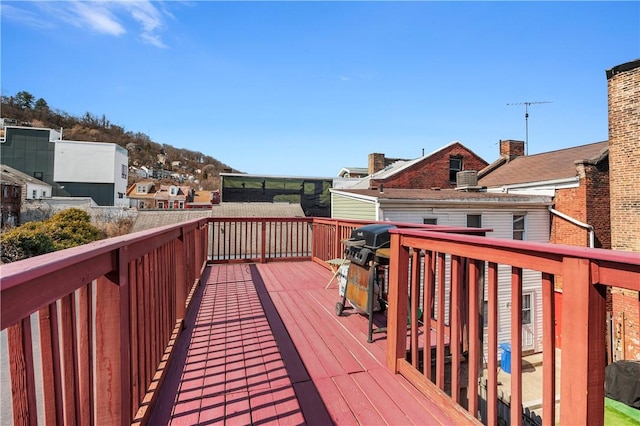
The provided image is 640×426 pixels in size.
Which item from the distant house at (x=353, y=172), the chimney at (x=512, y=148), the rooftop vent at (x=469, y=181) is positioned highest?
the distant house at (x=353, y=172)

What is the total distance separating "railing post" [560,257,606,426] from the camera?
997 mm

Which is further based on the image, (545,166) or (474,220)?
(545,166)

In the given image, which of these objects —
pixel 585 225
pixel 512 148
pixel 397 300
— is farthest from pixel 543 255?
pixel 512 148

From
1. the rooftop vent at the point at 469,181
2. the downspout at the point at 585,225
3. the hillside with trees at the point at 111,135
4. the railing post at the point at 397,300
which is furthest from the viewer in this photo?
the hillside with trees at the point at 111,135

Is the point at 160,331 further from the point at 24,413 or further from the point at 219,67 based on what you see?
the point at 219,67

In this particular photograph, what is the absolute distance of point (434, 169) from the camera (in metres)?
17.2

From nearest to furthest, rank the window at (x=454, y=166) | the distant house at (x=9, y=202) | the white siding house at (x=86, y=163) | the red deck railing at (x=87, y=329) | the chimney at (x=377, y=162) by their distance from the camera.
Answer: the red deck railing at (x=87, y=329), the window at (x=454, y=166), the chimney at (x=377, y=162), the distant house at (x=9, y=202), the white siding house at (x=86, y=163)

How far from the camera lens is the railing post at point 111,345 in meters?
1.23

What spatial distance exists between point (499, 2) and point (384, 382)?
27.9 feet

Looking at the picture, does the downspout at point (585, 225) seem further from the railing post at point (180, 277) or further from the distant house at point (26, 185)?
the distant house at point (26, 185)

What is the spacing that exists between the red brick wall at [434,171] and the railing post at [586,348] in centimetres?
1526

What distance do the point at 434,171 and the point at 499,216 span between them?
664 cm

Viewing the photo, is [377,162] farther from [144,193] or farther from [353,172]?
[144,193]

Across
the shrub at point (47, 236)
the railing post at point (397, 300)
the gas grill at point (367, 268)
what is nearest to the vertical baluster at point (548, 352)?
the railing post at point (397, 300)
